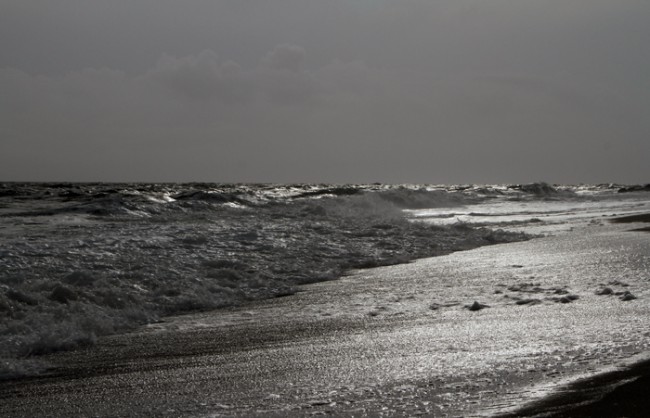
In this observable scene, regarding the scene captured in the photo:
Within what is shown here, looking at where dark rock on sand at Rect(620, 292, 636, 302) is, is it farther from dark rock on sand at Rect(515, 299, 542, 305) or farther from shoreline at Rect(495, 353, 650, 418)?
shoreline at Rect(495, 353, 650, 418)

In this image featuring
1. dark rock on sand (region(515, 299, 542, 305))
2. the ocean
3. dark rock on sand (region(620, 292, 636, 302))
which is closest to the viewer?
the ocean

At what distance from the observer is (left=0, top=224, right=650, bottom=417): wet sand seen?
3123 millimetres

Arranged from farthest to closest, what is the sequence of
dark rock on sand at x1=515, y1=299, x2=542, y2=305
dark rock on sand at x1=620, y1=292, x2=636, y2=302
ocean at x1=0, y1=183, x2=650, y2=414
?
dark rock on sand at x1=515, y1=299, x2=542, y2=305, dark rock on sand at x1=620, y1=292, x2=636, y2=302, ocean at x1=0, y1=183, x2=650, y2=414

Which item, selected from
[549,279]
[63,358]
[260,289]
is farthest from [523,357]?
[260,289]

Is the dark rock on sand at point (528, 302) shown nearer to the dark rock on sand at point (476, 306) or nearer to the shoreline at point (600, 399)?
the dark rock on sand at point (476, 306)

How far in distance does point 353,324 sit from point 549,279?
279 centimetres

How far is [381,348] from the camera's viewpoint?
4.16m

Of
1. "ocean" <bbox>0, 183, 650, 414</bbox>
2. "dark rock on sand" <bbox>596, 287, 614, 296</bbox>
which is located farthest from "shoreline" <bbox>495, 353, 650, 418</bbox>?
"dark rock on sand" <bbox>596, 287, 614, 296</bbox>

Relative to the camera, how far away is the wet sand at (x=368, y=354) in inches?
123

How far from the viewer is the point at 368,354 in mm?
4008

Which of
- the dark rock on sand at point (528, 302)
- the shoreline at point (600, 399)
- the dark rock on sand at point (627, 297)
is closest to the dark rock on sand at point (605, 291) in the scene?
the dark rock on sand at point (627, 297)

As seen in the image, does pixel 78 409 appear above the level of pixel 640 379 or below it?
below

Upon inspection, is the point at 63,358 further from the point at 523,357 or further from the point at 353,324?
the point at 523,357

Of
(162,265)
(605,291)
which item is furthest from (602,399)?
(162,265)
